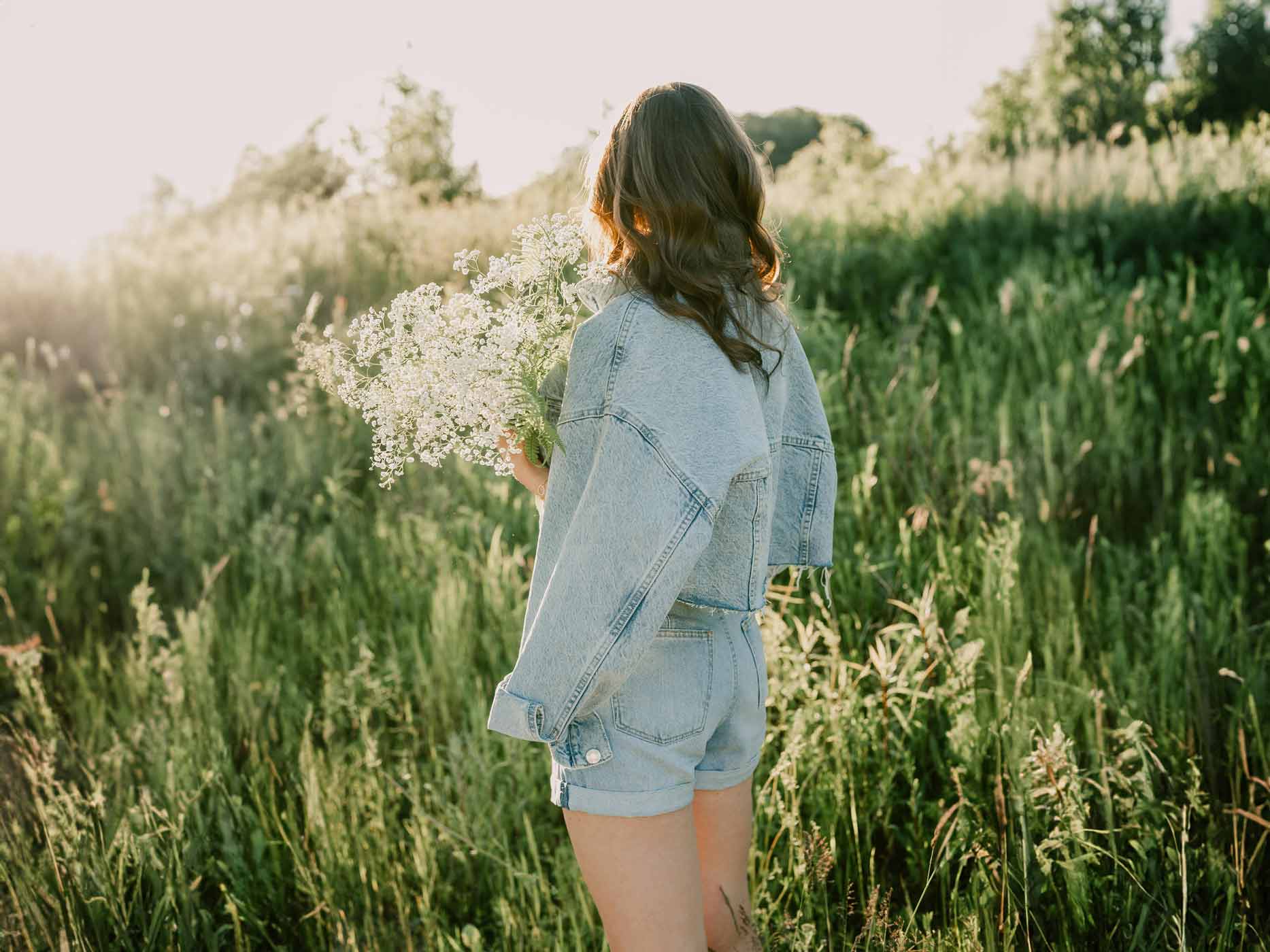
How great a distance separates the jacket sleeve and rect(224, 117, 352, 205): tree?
10062 mm

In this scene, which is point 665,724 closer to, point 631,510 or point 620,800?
point 620,800

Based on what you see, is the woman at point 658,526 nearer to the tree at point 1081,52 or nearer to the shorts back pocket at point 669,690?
the shorts back pocket at point 669,690

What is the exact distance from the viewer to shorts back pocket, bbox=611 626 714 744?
1.45 meters

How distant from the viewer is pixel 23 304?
6.98 meters

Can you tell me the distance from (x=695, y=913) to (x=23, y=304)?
7.46 metres

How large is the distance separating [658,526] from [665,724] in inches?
13.4

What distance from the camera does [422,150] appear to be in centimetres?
811

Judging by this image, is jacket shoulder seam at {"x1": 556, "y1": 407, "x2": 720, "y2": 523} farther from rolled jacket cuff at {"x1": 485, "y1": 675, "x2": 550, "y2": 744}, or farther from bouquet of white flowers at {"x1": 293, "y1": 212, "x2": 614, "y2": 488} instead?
rolled jacket cuff at {"x1": 485, "y1": 675, "x2": 550, "y2": 744}

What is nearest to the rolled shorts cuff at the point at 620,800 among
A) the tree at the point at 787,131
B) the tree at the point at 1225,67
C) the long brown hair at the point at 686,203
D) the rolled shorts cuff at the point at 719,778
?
the rolled shorts cuff at the point at 719,778

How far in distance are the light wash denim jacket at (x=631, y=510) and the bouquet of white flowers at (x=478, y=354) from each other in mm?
85

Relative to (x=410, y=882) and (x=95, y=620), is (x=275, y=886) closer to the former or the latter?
(x=410, y=882)

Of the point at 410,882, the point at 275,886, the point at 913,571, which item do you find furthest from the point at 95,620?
the point at 913,571

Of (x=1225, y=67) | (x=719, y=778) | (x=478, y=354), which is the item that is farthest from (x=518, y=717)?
(x=1225, y=67)

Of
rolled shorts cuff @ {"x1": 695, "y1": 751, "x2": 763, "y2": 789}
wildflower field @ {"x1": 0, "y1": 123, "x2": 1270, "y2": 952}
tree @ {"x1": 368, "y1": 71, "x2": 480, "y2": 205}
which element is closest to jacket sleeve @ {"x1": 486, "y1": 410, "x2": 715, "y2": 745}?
rolled shorts cuff @ {"x1": 695, "y1": 751, "x2": 763, "y2": 789}
